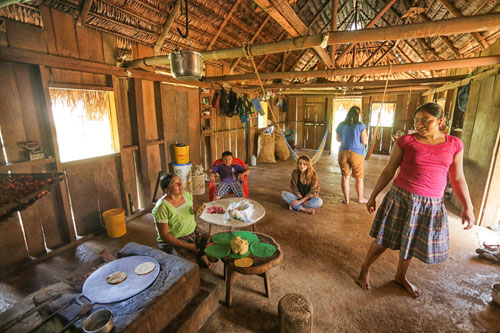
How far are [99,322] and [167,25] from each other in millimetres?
3975

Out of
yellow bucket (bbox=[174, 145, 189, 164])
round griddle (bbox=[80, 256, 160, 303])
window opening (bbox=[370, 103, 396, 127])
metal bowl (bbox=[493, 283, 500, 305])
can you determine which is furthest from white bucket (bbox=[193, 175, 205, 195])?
window opening (bbox=[370, 103, 396, 127])

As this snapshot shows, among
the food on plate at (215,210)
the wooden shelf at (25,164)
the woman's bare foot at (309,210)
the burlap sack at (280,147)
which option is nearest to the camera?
the wooden shelf at (25,164)

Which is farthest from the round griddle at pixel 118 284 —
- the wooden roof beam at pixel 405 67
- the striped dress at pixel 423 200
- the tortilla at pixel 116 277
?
the wooden roof beam at pixel 405 67

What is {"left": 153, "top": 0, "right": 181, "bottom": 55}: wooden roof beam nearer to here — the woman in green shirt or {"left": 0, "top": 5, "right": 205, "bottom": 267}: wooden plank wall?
{"left": 0, "top": 5, "right": 205, "bottom": 267}: wooden plank wall

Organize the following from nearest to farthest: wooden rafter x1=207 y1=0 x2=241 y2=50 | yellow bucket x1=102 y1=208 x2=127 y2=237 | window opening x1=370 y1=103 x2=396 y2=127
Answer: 1. yellow bucket x1=102 y1=208 x2=127 y2=237
2. wooden rafter x1=207 y1=0 x2=241 y2=50
3. window opening x1=370 y1=103 x2=396 y2=127

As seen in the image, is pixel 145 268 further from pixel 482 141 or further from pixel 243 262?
pixel 482 141

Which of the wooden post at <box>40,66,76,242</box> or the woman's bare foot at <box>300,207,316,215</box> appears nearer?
the wooden post at <box>40,66,76,242</box>

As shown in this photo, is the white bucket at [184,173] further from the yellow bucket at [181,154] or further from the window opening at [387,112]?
the window opening at [387,112]

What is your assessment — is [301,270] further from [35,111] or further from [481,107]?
[481,107]

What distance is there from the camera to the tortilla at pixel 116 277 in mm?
1571

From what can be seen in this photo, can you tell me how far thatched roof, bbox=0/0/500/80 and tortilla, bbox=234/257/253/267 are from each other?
2.38 meters

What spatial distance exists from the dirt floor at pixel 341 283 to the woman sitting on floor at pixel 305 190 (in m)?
0.30

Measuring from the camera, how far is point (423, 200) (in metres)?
1.83

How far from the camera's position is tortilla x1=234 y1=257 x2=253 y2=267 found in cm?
179
